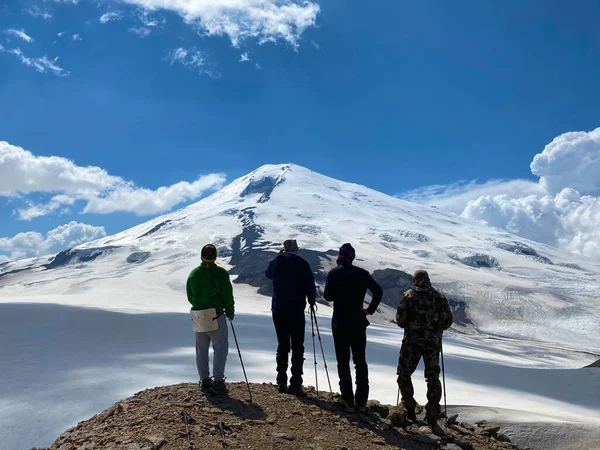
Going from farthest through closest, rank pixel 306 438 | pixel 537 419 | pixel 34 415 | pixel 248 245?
pixel 248 245 → pixel 537 419 → pixel 34 415 → pixel 306 438

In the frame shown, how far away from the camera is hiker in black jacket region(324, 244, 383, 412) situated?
25.0ft

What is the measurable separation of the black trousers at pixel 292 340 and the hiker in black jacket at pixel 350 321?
73 centimetres

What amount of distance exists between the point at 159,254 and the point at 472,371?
110m

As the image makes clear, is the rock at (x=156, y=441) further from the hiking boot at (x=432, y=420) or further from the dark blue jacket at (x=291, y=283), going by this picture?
the hiking boot at (x=432, y=420)

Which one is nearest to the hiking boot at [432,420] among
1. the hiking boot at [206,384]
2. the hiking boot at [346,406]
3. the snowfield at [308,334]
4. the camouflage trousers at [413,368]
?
the camouflage trousers at [413,368]

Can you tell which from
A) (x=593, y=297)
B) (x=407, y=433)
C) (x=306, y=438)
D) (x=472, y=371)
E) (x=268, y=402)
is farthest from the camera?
(x=593, y=297)

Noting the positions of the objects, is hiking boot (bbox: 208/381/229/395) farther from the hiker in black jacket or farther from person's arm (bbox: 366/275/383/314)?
person's arm (bbox: 366/275/383/314)

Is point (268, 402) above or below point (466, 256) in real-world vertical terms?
below

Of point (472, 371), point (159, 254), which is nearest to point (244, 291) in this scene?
point (159, 254)

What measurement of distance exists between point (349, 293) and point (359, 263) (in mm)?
87042

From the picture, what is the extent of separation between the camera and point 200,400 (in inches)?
284

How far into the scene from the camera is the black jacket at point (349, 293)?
7664mm

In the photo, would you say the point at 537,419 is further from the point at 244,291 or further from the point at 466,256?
the point at 466,256

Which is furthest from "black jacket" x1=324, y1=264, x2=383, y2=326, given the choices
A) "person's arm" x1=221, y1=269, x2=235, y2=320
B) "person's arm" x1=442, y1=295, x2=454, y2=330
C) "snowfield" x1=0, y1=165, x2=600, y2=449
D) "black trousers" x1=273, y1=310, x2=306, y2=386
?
"snowfield" x1=0, y1=165, x2=600, y2=449
